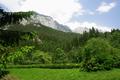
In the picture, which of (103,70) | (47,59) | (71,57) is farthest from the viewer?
(71,57)

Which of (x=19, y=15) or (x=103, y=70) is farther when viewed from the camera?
(x=103, y=70)

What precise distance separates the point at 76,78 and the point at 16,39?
87.6 ft

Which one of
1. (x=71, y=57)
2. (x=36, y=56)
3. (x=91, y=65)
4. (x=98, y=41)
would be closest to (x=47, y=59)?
(x=36, y=56)

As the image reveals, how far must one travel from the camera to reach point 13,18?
510 inches

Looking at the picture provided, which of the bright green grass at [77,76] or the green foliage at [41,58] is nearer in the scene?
the bright green grass at [77,76]

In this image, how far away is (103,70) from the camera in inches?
1903

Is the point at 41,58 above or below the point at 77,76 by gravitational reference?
above

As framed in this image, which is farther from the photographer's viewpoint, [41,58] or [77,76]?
[41,58]

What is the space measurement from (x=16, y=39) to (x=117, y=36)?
343 feet

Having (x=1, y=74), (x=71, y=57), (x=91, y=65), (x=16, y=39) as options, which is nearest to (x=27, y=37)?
(x=16, y=39)

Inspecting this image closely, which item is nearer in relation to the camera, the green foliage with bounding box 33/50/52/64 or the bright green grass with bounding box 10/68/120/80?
the bright green grass with bounding box 10/68/120/80

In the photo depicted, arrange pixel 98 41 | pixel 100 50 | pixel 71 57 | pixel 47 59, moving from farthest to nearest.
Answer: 1. pixel 71 57
2. pixel 47 59
3. pixel 98 41
4. pixel 100 50

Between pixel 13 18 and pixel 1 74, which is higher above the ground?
pixel 13 18

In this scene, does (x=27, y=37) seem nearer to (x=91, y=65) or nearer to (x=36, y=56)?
(x=91, y=65)
